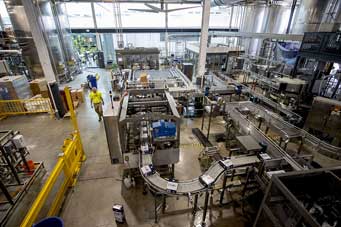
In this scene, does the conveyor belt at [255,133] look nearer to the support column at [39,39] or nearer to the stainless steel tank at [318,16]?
the stainless steel tank at [318,16]

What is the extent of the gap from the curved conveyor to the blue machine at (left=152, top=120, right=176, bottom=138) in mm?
394

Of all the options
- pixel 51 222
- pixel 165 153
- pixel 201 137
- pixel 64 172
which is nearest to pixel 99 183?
pixel 64 172

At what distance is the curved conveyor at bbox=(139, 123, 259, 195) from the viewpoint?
2.63m

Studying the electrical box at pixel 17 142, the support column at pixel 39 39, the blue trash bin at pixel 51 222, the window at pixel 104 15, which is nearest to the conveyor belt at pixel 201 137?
the blue trash bin at pixel 51 222

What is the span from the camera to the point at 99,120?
22.4ft

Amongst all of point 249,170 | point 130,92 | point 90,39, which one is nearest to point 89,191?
point 130,92

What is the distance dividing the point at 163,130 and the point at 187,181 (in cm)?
111

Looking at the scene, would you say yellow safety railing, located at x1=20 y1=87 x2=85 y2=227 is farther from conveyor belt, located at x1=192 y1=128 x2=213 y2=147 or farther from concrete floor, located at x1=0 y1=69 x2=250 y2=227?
conveyor belt, located at x1=192 y1=128 x2=213 y2=147

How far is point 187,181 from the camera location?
274 centimetres

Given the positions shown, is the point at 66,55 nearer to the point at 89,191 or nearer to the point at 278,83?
the point at 89,191

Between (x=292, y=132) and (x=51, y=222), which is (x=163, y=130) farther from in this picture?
(x=292, y=132)

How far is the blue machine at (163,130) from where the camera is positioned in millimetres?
3441

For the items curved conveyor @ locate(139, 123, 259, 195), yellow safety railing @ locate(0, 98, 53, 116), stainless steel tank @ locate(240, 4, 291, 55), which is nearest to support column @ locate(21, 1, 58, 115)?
yellow safety railing @ locate(0, 98, 53, 116)

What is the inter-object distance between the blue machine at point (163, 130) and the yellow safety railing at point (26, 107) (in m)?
5.72
